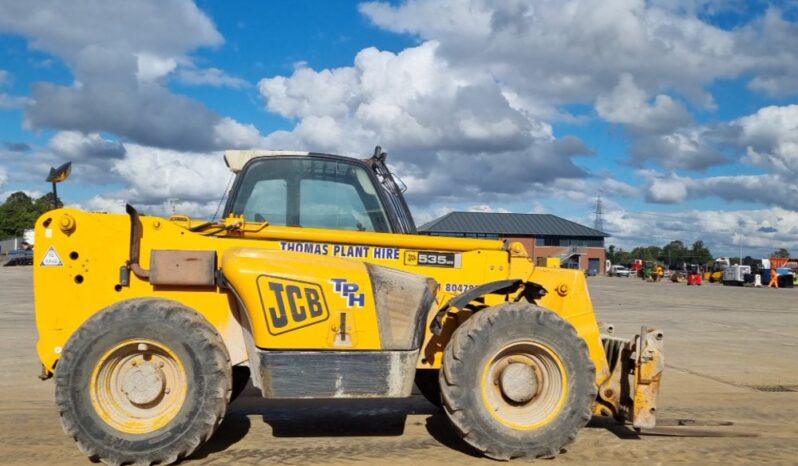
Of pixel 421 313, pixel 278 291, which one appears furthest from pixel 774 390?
pixel 278 291

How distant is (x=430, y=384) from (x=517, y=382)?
5.10 ft

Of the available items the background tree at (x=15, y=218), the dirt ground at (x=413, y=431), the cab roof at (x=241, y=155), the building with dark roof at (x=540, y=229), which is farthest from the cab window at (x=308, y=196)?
the background tree at (x=15, y=218)

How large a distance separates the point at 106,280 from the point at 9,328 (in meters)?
10.9

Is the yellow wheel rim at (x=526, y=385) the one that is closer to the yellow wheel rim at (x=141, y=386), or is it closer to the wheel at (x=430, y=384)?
the wheel at (x=430, y=384)

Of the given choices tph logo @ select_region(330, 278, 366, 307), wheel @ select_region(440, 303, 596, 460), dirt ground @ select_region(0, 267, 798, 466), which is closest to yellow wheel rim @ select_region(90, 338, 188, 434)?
dirt ground @ select_region(0, 267, 798, 466)

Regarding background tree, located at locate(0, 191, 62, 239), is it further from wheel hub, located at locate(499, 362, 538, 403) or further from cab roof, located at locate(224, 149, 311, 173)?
wheel hub, located at locate(499, 362, 538, 403)

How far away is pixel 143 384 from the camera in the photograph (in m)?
4.52

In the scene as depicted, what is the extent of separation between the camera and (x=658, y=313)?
21.1 meters

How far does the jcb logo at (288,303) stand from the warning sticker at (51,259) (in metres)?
1.58

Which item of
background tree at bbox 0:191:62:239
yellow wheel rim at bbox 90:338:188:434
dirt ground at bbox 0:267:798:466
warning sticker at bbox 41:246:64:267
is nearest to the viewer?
yellow wheel rim at bbox 90:338:188:434

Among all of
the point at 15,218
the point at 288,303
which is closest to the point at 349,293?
the point at 288,303

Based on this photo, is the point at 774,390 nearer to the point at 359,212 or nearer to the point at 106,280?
the point at 359,212

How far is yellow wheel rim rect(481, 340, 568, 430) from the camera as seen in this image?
476cm

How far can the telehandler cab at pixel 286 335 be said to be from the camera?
14.5 feet
